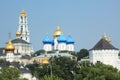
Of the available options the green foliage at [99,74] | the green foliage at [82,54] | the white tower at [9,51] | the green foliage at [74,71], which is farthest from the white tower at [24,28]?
the green foliage at [99,74]

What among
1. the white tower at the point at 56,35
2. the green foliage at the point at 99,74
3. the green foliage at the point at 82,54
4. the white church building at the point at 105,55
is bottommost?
the green foliage at the point at 99,74

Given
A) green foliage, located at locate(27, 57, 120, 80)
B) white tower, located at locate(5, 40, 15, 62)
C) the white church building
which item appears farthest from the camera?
white tower, located at locate(5, 40, 15, 62)

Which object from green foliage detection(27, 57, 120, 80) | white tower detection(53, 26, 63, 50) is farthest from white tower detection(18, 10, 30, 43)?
green foliage detection(27, 57, 120, 80)

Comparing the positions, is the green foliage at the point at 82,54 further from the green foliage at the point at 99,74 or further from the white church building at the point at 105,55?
the green foliage at the point at 99,74

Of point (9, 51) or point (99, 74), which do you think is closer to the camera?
point (99, 74)

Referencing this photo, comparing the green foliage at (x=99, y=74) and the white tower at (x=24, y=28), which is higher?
the white tower at (x=24, y=28)

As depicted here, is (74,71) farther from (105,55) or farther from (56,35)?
(56,35)

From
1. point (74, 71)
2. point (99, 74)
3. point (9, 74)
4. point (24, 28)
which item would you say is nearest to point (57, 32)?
point (24, 28)

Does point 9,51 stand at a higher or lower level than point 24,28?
lower

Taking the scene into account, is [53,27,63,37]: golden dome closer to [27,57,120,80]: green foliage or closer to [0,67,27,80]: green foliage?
[27,57,120,80]: green foliage

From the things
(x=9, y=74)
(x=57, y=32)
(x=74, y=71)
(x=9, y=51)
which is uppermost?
(x=57, y=32)

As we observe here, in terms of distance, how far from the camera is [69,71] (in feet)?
274

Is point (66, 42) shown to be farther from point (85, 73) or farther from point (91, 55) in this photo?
point (85, 73)

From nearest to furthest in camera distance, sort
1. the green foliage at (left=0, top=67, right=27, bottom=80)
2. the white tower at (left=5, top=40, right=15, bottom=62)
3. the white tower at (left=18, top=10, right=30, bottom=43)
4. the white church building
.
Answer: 1. the green foliage at (left=0, top=67, right=27, bottom=80)
2. the white church building
3. the white tower at (left=5, top=40, right=15, bottom=62)
4. the white tower at (left=18, top=10, right=30, bottom=43)
